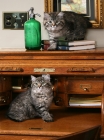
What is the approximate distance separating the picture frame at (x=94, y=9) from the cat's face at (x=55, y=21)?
6.8 inches

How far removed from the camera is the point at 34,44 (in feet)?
6.11

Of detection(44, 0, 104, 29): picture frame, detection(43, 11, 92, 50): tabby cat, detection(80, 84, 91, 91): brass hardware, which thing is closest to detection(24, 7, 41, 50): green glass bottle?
detection(43, 11, 92, 50): tabby cat

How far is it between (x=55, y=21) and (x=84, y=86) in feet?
1.30

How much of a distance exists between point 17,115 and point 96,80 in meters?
0.47

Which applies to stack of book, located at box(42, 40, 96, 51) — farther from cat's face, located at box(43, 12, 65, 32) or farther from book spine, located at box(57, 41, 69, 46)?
cat's face, located at box(43, 12, 65, 32)

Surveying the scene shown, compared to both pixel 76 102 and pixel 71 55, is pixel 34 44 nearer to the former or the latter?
pixel 71 55

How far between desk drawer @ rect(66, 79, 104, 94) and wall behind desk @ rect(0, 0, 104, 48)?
32 centimetres

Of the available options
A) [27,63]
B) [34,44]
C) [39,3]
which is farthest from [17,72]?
[39,3]

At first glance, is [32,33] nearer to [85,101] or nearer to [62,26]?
[62,26]

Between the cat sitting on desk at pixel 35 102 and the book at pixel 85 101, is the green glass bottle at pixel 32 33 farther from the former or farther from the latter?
the book at pixel 85 101

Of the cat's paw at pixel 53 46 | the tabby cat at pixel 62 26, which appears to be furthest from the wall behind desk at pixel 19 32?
the cat's paw at pixel 53 46

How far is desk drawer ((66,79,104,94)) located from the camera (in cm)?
180

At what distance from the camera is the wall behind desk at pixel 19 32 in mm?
2029

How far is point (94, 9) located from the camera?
6.53 feet
